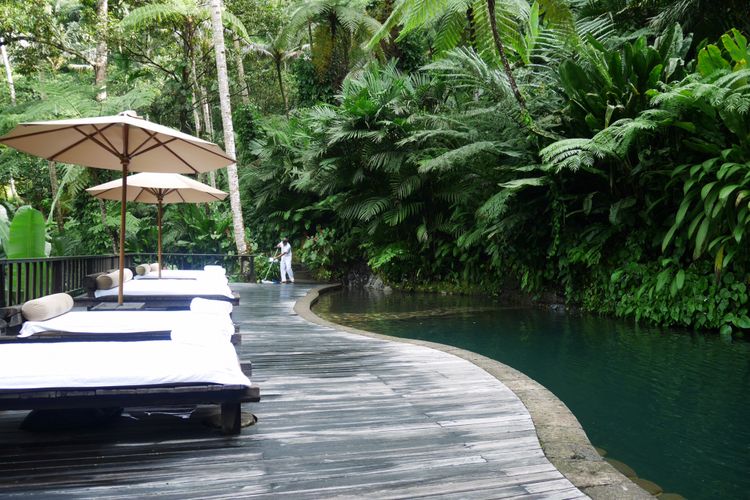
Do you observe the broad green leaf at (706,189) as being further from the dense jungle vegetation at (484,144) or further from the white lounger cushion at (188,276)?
the white lounger cushion at (188,276)

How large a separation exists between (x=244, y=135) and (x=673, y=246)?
13966 mm

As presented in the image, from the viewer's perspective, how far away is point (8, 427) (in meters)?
2.92

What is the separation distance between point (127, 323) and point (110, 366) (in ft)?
4.29

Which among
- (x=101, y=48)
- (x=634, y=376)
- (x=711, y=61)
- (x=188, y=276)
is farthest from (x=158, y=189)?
(x=101, y=48)

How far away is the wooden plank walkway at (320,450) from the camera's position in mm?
2277

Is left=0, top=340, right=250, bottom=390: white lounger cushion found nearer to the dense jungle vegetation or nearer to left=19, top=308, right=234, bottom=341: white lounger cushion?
left=19, top=308, right=234, bottom=341: white lounger cushion

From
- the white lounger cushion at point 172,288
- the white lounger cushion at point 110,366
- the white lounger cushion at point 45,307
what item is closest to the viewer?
A: the white lounger cushion at point 110,366

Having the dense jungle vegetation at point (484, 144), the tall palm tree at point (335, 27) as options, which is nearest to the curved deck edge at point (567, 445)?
the dense jungle vegetation at point (484, 144)

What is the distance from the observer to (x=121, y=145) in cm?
535

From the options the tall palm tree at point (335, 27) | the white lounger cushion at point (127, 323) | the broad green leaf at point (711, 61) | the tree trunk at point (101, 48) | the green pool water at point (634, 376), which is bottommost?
the green pool water at point (634, 376)

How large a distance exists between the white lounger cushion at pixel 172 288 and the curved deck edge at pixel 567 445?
3.37 metres

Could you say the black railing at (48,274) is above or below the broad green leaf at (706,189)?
below

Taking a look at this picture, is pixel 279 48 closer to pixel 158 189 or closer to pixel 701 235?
pixel 158 189

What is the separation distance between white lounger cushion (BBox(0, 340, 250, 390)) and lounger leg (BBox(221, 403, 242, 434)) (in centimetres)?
19
